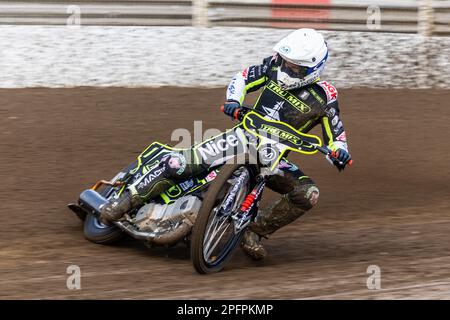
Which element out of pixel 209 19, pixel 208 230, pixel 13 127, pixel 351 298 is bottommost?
pixel 351 298

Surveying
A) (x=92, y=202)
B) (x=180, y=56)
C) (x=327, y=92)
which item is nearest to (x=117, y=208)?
(x=92, y=202)

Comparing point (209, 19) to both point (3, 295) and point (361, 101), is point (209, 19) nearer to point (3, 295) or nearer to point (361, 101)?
point (361, 101)

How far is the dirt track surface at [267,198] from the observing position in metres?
6.00

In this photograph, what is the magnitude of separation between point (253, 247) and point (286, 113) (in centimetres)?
115

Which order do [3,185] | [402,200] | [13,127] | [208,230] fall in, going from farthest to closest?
[13,127] < [402,200] < [3,185] < [208,230]

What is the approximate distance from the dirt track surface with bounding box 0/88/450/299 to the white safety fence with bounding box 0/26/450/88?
0.27 m

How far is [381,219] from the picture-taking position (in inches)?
332

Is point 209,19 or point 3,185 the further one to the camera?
point 209,19

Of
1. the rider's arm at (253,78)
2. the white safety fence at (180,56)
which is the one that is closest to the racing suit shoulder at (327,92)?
the rider's arm at (253,78)

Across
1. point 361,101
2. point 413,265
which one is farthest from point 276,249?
point 361,101

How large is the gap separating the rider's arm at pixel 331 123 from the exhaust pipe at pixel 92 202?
1.95 meters

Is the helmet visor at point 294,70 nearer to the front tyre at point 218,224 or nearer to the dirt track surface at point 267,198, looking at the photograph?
the front tyre at point 218,224

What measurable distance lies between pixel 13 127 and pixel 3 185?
6.37 ft

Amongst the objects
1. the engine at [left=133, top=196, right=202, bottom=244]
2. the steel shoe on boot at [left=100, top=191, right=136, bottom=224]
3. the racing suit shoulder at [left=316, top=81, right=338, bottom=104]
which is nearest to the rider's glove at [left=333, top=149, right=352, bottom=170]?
the racing suit shoulder at [left=316, top=81, right=338, bottom=104]
